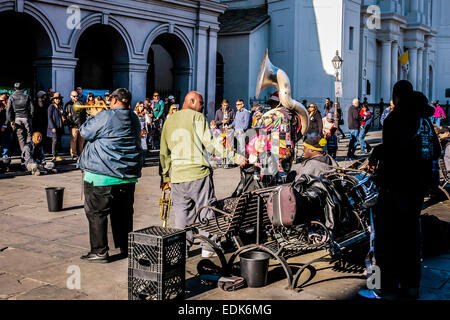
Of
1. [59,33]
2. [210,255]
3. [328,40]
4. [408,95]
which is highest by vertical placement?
[328,40]

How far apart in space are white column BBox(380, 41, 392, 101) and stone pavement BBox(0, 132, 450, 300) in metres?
29.4

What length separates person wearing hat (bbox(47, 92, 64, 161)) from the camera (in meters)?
14.4

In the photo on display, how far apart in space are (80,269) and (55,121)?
9562mm

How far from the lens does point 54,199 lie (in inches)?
333

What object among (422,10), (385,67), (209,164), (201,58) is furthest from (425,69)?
(209,164)

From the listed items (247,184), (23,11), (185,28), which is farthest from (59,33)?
(247,184)

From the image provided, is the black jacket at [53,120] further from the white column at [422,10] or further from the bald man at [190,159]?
the white column at [422,10]

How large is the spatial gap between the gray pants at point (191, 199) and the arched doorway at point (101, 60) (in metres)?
13.9

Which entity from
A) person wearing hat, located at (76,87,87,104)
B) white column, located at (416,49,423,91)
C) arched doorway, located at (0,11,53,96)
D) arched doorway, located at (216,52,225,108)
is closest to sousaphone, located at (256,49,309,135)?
person wearing hat, located at (76,87,87,104)

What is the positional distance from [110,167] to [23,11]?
1157 cm

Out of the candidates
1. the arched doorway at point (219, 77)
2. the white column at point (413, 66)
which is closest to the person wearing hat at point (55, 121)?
the arched doorway at point (219, 77)

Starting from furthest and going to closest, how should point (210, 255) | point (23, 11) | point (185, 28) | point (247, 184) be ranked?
point (185, 28)
point (23, 11)
point (247, 184)
point (210, 255)

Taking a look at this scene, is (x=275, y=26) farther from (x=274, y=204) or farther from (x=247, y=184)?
(x=274, y=204)

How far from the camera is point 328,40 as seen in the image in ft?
93.6
